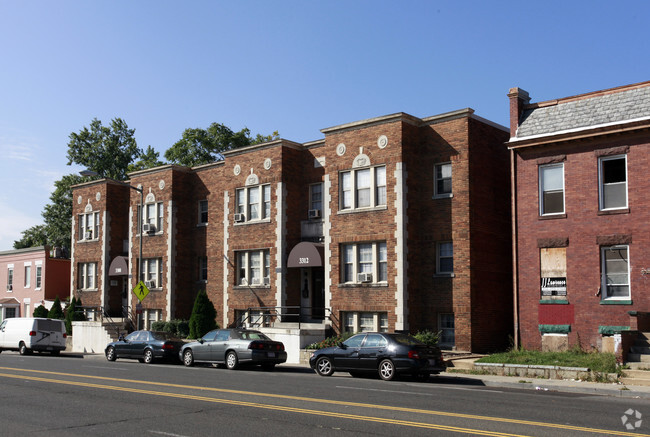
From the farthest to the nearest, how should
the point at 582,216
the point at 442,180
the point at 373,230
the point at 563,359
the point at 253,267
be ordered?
1. the point at 253,267
2. the point at 373,230
3. the point at 442,180
4. the point at 582,216
5. the point at 563,359

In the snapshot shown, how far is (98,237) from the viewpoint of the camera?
140ft

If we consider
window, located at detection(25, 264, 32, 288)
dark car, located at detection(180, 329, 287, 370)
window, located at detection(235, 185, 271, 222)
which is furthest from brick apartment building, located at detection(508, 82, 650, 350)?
window, located at detection(25, 264, 32, 288)

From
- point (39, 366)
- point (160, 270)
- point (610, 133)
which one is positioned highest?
point (610, 133)

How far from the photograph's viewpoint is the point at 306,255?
2981cm

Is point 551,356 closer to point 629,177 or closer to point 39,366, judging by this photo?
point 629,177

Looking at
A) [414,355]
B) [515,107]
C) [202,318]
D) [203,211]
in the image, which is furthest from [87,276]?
[414,355]

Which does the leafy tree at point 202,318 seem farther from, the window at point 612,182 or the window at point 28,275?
the window at point 28,275

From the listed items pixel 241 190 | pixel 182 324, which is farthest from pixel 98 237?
pixel 241 190

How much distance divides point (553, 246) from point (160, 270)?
2279 cm

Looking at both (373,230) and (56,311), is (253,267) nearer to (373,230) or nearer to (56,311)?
(373,230)

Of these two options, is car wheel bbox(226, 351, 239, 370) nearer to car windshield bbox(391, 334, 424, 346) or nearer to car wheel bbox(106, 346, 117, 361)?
car windshield bbox(391, 334, 424, 346)

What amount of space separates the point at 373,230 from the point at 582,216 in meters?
8.19

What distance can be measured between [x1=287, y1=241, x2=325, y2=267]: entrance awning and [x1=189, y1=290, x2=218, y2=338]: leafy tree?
5186mm

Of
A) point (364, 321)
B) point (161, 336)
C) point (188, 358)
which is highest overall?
point (364, 321)
